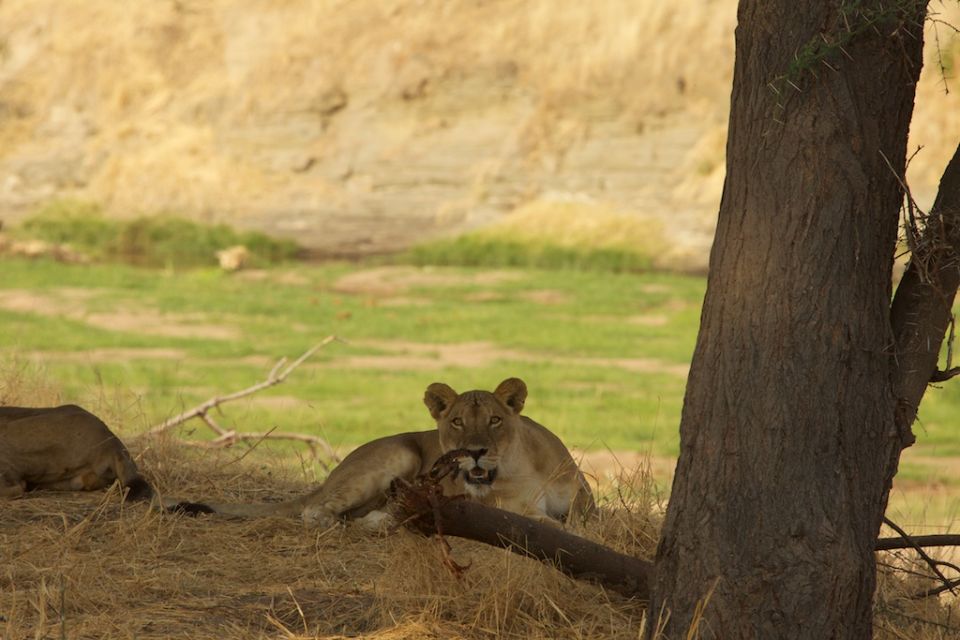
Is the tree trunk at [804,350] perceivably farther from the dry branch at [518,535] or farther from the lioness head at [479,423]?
the lioness head at [479,423]

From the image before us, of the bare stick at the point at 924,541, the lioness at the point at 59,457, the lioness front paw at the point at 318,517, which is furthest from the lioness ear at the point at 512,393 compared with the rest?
the bare stick at the point at 924,541

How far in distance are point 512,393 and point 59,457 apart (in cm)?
207

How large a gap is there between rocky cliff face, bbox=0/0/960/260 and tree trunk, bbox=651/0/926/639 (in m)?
23.5

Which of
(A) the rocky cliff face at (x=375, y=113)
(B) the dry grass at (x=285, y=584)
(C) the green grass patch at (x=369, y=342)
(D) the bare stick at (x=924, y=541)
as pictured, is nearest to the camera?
(B) the dry grass at (x=285, y=584)

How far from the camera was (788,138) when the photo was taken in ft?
11.5

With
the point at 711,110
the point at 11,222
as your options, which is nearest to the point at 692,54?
the point at 711,110

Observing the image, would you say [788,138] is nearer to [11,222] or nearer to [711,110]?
[711,110]

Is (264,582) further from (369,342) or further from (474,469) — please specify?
(369,342)

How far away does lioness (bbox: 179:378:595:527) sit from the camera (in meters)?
5.42

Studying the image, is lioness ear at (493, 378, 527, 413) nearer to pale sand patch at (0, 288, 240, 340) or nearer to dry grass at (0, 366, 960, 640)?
dry grass at (0, 366, 960, 640)

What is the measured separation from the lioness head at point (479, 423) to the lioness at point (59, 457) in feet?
4.48

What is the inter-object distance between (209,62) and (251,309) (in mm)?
16751

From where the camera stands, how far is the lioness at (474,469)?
5.42 meters

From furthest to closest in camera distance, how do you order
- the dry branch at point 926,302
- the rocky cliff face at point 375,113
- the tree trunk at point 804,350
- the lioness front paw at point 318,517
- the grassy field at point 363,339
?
the rocky cliff face at point 375,113
the grassy field at point 363,339
the lioness front paw at point 318,517
the dry branch at point 926,302
the tree trunk at point 804,350
